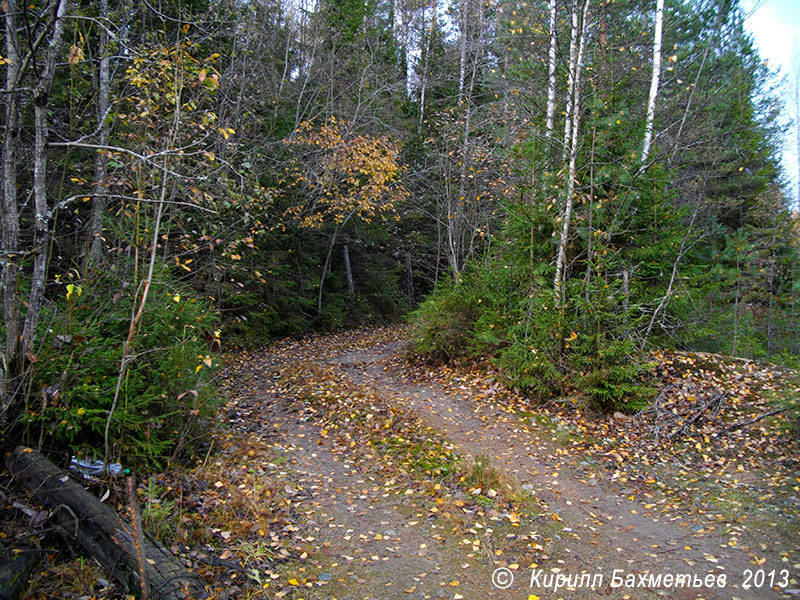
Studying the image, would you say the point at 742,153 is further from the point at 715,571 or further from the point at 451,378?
the point at 715,571

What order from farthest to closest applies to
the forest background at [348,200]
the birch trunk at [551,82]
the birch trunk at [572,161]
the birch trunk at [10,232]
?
1. the birch trunk at [551,82]
2. the birch trunk at [572,161]
3. the forest background at [348,200]
4. the birch trunk at [10,232]

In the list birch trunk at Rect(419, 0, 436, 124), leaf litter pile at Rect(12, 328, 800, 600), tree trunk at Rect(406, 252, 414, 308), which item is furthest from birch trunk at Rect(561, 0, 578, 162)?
tree trunk at Rect(406, 252, 414, 308)

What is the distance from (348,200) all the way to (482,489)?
985cm

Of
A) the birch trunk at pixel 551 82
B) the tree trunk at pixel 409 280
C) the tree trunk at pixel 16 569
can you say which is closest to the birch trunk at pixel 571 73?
the birch trunk at pixel 551 82

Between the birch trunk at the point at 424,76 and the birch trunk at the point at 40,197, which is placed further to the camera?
the birch trunk at the point at 424,76

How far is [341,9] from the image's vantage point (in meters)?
16.3

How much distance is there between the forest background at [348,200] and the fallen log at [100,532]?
0.43 m

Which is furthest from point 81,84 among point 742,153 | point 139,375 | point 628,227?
point 742,153

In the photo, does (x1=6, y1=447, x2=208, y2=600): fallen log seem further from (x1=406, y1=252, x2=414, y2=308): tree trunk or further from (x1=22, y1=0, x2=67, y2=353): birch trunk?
(x1=406, y1=252, x2=414, y2=308): tree trunk

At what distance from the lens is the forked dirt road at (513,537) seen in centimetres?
401

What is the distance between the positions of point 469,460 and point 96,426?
415cm

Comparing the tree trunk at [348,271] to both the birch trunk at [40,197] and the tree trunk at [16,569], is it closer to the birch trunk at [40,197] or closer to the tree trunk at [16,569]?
the birch trunk at [40,197]

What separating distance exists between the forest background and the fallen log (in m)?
0.43

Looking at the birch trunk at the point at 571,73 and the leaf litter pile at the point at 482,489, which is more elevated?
the birch trunk at the point at 571,73
